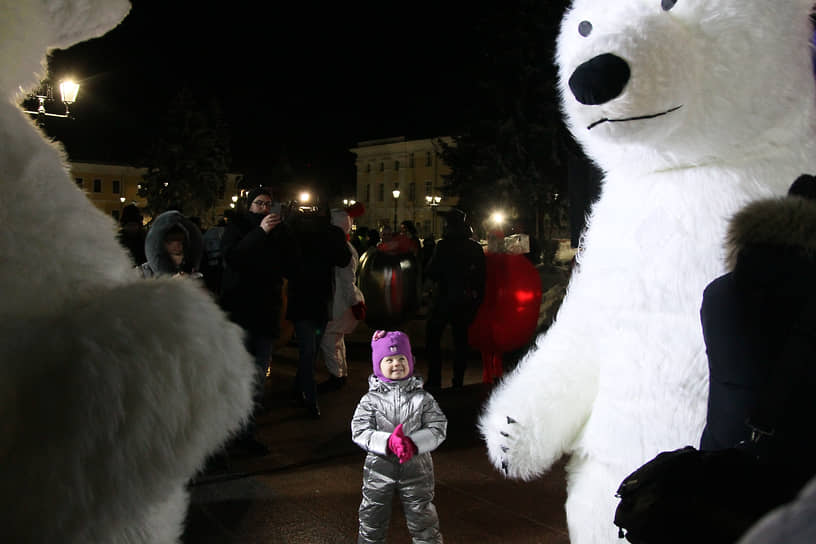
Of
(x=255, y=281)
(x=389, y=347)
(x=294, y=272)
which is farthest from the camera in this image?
(x=294, y=272)

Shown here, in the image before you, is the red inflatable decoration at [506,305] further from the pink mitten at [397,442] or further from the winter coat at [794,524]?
the winter coat at [794,524]

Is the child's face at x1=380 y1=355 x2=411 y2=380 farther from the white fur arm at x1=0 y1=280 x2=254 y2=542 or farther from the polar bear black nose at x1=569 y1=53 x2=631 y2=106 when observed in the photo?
the white fur arm at x1=0 y1=280 x2=254 y2=542

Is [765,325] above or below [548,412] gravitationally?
above

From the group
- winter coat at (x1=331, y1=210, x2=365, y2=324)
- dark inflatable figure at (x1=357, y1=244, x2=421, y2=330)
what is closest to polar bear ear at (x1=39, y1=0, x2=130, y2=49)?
winter coat at (x1=331, y1=210, x2=365, y2=324)

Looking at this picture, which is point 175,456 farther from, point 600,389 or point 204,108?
point 204,108

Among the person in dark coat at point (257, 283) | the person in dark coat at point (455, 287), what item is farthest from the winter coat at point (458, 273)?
the person in dark coat at point (257, 283)

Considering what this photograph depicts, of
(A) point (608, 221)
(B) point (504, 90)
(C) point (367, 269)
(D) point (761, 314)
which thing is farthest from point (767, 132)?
(B) point (504, 90)

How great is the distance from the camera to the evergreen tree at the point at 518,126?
70.7 ft

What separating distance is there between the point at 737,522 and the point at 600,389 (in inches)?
41.6

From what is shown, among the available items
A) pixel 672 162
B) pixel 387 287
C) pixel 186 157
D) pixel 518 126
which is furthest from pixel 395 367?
pixel 186 157

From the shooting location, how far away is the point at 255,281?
471 cm

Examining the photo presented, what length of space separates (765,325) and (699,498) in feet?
1.91

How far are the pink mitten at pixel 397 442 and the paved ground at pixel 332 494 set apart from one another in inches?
35.8

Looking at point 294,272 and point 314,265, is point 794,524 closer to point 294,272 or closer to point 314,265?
point 294,272
